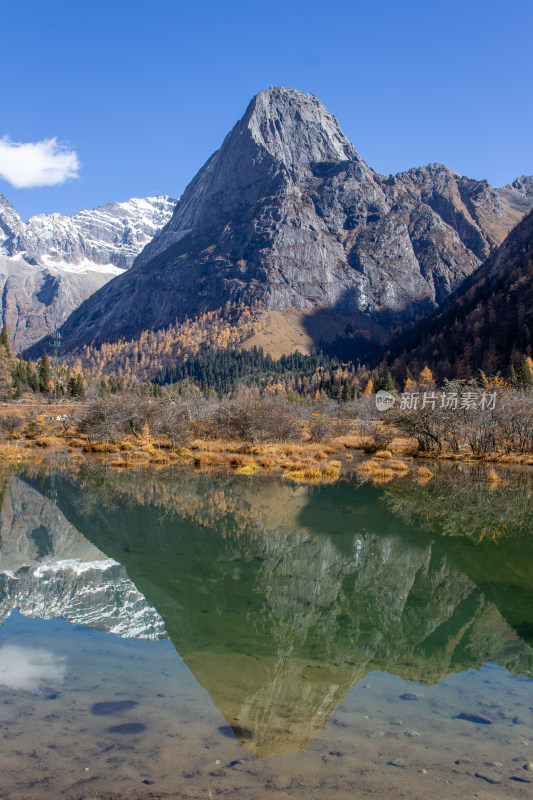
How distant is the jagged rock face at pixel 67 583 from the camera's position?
9.96 m

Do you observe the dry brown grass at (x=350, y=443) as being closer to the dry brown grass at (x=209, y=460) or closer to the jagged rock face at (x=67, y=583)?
the dry brown grass at (x=209, y=460)

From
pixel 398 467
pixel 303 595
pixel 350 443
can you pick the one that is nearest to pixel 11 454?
pixel 398 467

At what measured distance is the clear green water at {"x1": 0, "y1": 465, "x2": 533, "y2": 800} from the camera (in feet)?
17.7

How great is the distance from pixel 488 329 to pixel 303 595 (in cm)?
12300

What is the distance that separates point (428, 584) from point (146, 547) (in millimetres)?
8130

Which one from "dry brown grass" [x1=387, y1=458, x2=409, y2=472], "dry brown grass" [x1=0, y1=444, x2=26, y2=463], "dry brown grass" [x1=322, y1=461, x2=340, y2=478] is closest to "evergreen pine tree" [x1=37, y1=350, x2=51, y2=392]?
"dry brown grass" [x1=0, y1=444, x2=26, y2=463]

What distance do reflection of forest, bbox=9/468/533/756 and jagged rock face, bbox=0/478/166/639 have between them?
0.44m

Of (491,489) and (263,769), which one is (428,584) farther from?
(491,489)

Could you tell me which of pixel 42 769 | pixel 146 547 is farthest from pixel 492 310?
pixel 42 769

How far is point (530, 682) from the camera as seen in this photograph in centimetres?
764

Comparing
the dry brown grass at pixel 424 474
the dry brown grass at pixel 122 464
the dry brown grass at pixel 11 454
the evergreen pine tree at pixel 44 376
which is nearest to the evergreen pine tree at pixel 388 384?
the evergreen pine tree at pixel 44 376

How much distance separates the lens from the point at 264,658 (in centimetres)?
812

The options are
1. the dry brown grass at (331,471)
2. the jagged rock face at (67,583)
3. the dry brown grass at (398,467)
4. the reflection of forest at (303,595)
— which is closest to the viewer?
the reflection of forest at (303,595)

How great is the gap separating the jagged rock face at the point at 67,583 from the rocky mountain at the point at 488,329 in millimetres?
101878
